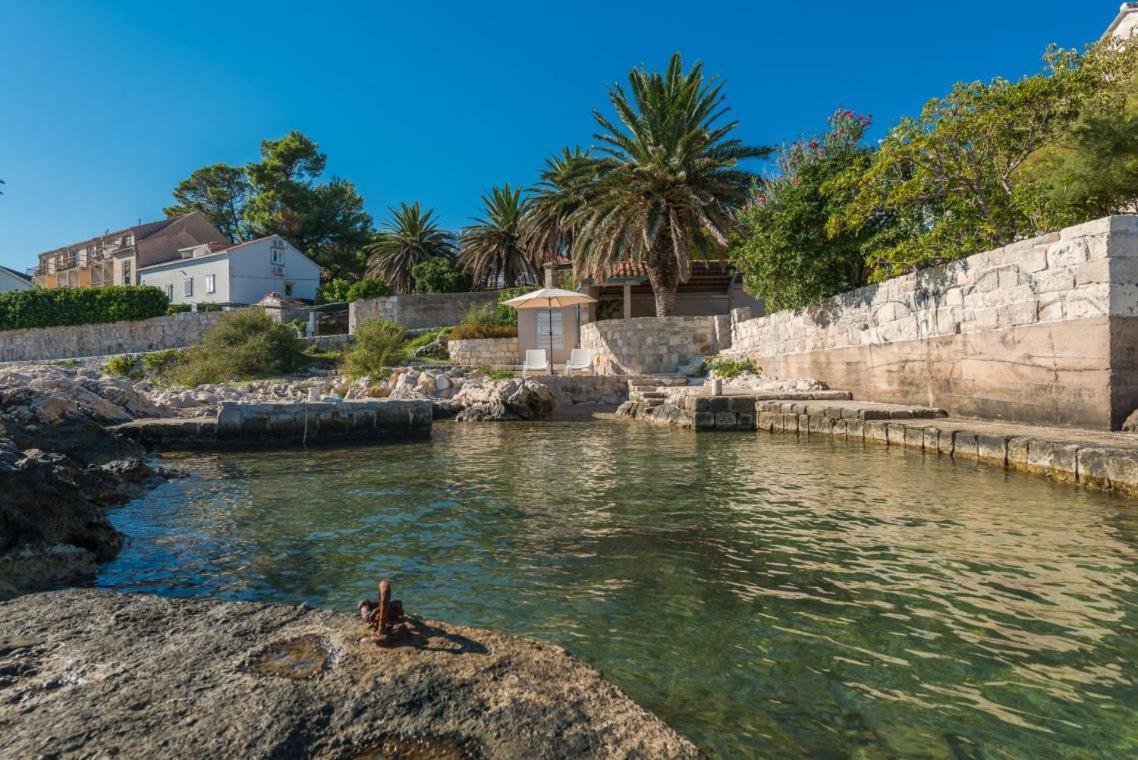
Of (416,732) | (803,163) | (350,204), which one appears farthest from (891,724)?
(350,204)

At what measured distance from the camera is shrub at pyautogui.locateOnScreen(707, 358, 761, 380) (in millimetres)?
18688

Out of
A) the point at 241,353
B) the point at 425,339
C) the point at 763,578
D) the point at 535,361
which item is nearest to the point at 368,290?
the point at 425,339

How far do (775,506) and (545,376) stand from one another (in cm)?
1400

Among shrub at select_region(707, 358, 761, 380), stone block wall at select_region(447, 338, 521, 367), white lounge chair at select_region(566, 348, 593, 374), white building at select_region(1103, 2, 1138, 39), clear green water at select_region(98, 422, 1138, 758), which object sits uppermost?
white building at select_region(1103, 2, 1138, 39)

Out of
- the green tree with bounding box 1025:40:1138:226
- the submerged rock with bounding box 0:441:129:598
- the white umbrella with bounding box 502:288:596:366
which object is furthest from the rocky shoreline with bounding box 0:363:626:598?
the green tree with bounding box 1025:40:1138:226

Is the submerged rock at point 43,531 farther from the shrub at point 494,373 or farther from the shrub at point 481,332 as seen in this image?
the shrub at point 481,332

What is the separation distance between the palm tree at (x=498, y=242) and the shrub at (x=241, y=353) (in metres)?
12.6

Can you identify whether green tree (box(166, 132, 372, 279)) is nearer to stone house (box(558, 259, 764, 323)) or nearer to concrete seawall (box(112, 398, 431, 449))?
stone house (box(558, 259, 764, 323))

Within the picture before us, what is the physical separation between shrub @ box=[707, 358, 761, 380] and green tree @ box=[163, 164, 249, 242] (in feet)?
154

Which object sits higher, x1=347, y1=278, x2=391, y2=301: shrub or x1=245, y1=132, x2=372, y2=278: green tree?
x1=245, y1=132, x2=372, y2=278: green tree

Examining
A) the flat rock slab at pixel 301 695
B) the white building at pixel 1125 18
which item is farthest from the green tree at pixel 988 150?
the flat rock slab at pixel 301 695

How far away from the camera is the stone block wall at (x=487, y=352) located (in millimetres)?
24875

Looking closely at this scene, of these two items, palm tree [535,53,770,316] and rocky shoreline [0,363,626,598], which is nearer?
rocky shoreline [0,363,626,598]

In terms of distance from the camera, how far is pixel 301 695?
2090mm
